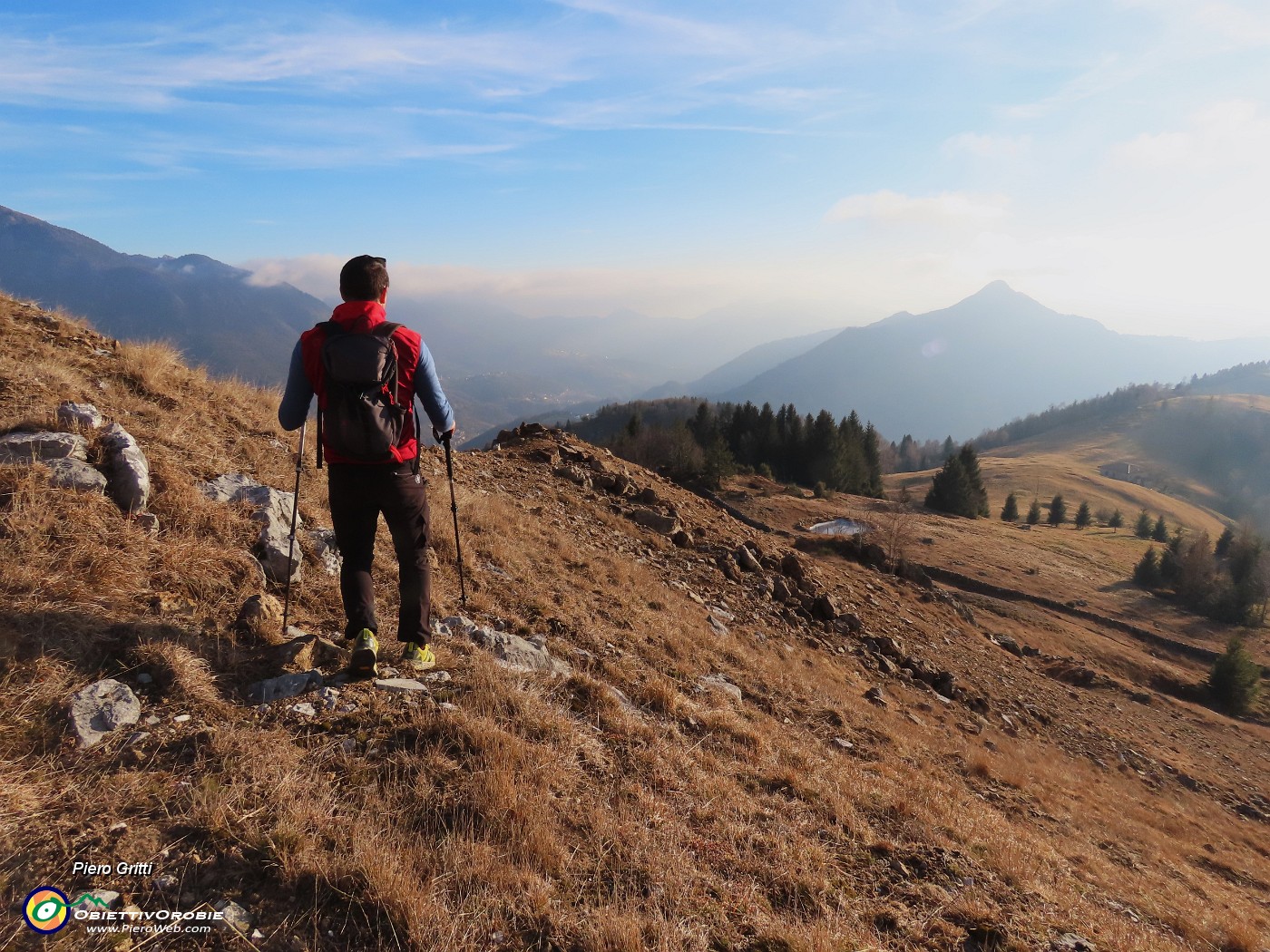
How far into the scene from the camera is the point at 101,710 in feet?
10.9

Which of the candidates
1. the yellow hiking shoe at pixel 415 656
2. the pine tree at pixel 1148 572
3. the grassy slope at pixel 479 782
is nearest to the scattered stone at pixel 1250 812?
the grassy slope at pixel 479 782

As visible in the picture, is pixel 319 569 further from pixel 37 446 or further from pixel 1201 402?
Result: pixel 1201 402

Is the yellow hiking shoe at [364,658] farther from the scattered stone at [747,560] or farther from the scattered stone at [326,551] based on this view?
the scattered stone at [747,560]

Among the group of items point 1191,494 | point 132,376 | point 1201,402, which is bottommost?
point 1191,494

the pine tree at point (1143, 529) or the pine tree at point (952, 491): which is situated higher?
the pine tree at point (952, 491)

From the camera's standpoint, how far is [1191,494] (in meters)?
137

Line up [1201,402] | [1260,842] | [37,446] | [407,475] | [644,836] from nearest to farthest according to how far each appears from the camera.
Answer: [644,836] → [407,475] → [37,446] → [1260,842] → [1201,402]

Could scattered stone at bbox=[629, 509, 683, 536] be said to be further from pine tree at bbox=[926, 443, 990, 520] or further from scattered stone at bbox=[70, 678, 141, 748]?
pine tree at bbox=[926, 443, 990, 520]

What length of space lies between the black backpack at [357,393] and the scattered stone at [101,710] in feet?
6.07

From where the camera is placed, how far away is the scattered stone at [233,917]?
2.45 meters

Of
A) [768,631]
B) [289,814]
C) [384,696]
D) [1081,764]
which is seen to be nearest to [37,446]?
[384,696]

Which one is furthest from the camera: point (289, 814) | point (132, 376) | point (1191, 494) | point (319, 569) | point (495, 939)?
point (1191, 494)

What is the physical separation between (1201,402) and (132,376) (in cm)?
25582

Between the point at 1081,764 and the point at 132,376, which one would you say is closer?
the point at 132,376
